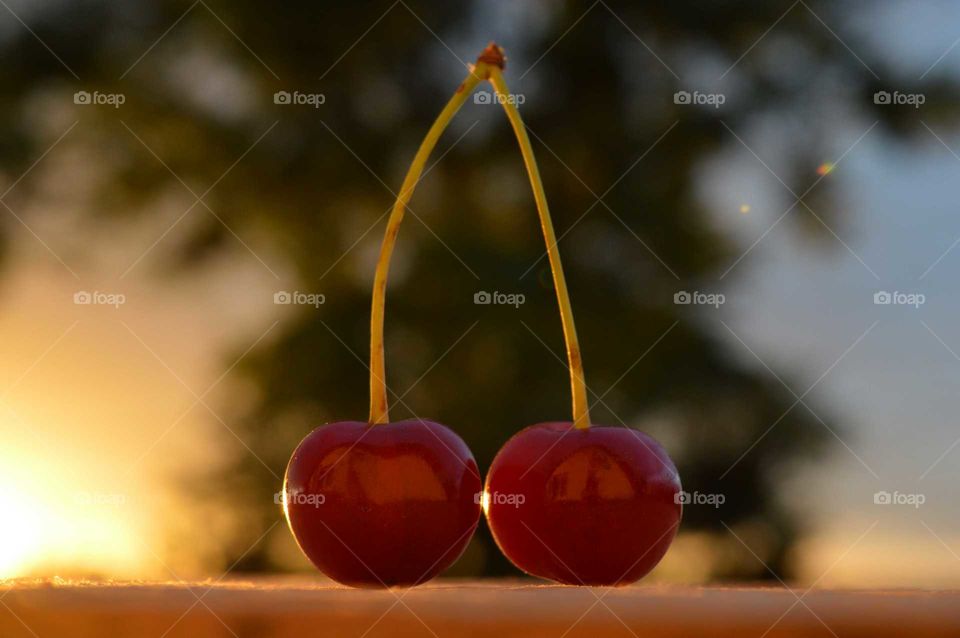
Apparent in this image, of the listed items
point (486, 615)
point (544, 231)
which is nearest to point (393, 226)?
point (544, 231)

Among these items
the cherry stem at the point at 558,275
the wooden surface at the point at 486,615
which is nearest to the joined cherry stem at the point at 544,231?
the cherry stem at the point at 558,275

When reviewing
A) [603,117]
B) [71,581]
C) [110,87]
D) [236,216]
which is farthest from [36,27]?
[71,581]

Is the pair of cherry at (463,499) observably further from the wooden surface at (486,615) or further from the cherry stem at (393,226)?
the wooden surface at (486,615)

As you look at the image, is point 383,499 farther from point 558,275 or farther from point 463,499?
point 558,275

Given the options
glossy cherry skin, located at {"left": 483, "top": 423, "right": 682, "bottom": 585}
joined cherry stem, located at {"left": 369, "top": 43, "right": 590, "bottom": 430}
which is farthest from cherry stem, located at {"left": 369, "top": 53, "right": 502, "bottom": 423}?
glossy cherry skin, located at {"left": 483, "top": 423, "right": 682, "bottom": 585}

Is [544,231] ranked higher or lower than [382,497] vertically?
higher

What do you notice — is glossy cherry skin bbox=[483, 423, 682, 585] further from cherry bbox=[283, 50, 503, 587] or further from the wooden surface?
the wooden surface

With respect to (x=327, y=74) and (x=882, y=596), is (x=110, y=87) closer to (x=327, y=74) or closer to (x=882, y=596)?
(x=327, y=74)
